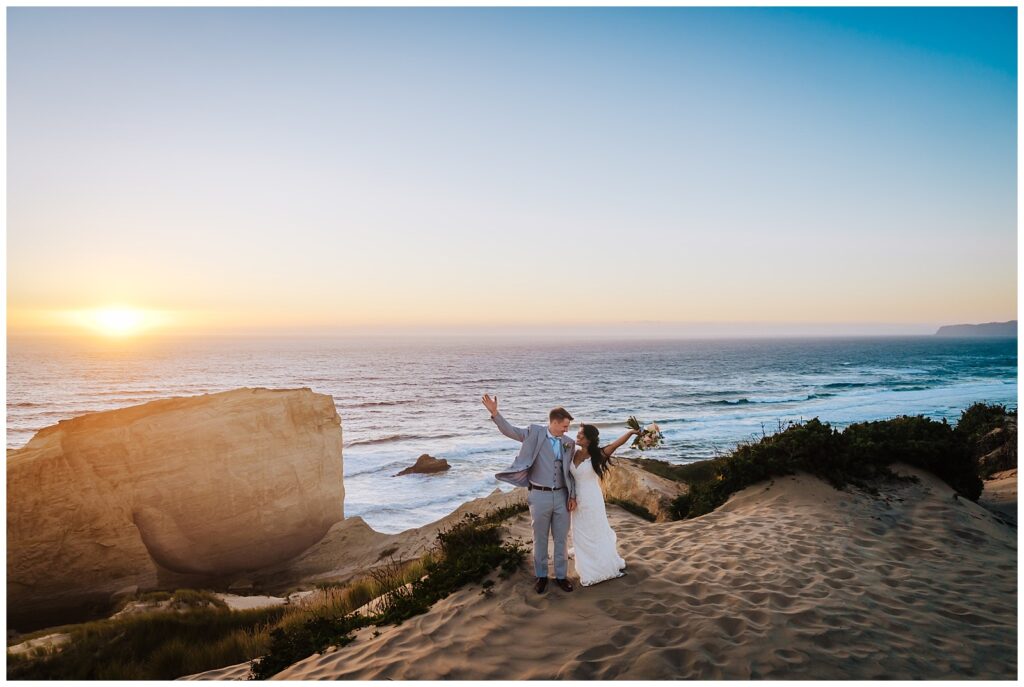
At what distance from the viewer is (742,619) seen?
5.96 meters

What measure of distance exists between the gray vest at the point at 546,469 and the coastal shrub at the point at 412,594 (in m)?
1.55

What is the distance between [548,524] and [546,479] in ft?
1.96

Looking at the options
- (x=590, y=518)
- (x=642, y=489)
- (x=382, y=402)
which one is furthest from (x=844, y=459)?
(x=382, y=402)

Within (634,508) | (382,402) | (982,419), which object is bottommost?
(382,402)

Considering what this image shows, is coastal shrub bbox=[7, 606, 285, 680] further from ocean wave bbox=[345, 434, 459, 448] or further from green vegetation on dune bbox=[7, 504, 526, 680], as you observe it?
ocean wave bbox=[345, 434, 459, 448]

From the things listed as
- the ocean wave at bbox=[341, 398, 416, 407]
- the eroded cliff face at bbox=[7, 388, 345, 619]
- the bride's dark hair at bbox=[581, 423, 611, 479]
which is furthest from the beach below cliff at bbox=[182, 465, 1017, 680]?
the ocean wave at bbox=[341, 398, 416, 407]

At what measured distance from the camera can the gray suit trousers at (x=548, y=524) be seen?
6879 millimetres

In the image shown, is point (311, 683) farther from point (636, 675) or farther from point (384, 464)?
point (384, 464)

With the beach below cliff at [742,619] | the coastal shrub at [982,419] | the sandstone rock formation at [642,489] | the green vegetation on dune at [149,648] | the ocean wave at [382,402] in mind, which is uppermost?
the coastal shrub at [982,419]

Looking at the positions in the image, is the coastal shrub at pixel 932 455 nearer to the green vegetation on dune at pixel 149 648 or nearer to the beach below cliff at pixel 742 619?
the beach below cliff at pixel 742 619

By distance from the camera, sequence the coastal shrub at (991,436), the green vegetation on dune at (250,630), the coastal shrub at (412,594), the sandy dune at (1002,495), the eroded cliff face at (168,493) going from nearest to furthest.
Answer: the coastal shrub at (412,594) < the green vegetation on dune at (250,630) < the sandy dune at (1002,495) < the eroded cliff face at (168,493) < the coastal shrub at (991,436)

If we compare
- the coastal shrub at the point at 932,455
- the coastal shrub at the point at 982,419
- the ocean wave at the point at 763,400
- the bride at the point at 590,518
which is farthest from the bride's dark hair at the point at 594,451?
the ocean wave at the point at 763,400

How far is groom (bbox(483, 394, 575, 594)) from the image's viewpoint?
6.87m

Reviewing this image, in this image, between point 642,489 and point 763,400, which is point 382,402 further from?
point 642,489
